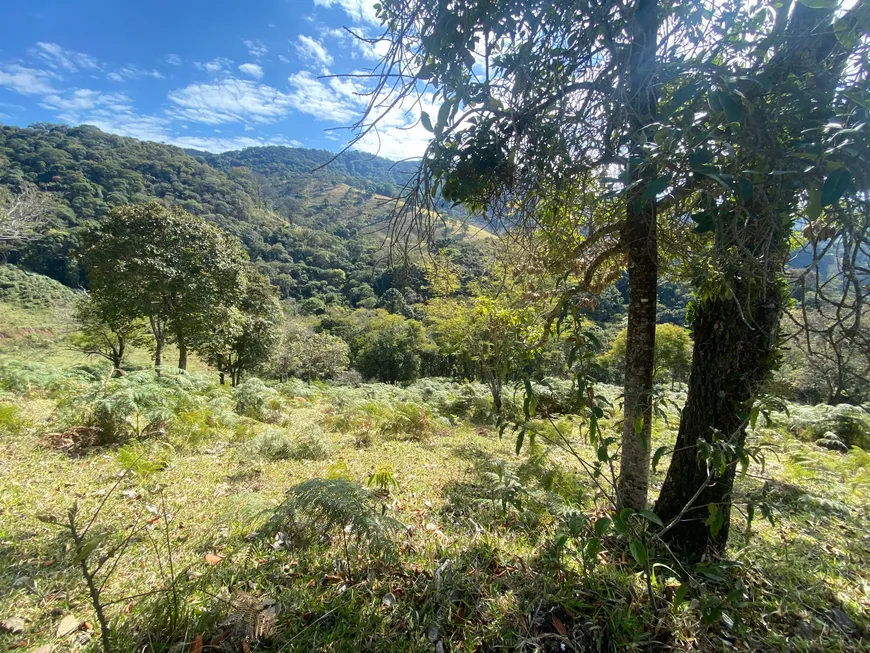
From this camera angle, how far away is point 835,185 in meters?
0.87

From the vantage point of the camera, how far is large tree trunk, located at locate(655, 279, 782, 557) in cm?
212

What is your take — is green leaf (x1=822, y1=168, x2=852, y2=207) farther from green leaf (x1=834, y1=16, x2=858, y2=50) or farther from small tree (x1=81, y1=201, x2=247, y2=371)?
small tree (x1=81, y1=201, x2=247, y2=371)

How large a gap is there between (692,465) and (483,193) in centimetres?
223

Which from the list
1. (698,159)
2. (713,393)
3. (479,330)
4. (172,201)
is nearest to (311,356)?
(479,330)

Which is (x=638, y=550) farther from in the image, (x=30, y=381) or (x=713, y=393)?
(x=30, y=381)

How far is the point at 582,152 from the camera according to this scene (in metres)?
1.85

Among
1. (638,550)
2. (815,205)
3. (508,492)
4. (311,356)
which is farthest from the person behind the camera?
(311,356)

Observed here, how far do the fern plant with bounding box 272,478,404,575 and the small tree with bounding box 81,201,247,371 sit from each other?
1156 cm

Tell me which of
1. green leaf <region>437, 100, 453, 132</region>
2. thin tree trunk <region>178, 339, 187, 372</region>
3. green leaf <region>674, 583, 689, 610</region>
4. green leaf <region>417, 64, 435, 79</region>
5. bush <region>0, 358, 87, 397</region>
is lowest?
thin tree trunk <region>178, 339, 187, 372</region>

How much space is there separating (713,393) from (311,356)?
2444 centimetres

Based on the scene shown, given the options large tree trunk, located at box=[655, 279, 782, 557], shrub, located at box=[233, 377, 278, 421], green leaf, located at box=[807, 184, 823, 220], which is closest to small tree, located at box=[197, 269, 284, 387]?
shrub, located at box=[233, 377, 278, 421]

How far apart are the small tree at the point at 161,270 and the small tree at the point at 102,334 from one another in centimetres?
124

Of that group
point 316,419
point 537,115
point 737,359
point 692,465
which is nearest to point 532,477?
point 692,465

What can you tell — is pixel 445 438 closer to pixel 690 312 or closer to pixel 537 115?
pixel 690 312
